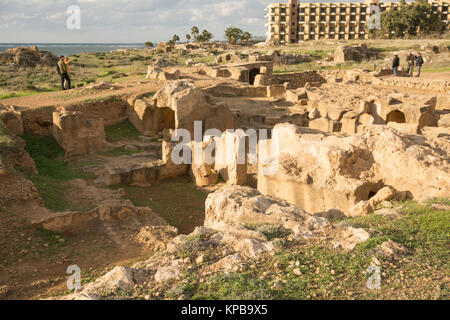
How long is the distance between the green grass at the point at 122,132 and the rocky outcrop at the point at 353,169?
806cm

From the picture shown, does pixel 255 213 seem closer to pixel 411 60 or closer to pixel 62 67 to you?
pixel 62 67

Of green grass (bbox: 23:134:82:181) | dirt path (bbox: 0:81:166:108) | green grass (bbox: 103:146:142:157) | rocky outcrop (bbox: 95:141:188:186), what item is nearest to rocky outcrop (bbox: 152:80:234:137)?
green grass (bbox: 103:146:142:157)

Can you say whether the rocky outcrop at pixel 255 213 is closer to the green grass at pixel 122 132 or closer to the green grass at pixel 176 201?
the green grass at pixel 176 201

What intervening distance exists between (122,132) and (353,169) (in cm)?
1042

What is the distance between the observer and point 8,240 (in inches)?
292

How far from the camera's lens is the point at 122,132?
52.5 feet

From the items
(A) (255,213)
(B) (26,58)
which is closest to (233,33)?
(B) (26,58)

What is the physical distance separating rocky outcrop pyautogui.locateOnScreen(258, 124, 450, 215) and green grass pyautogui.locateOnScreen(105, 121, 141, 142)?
8065 mm

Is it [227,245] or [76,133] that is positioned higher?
[76,133]

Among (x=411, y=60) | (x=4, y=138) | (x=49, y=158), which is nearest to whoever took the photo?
(x=4, y=138)

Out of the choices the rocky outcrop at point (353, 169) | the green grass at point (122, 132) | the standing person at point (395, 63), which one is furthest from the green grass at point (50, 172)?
the standing person at point (395, 63)

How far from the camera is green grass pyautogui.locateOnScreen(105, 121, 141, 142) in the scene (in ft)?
50.6

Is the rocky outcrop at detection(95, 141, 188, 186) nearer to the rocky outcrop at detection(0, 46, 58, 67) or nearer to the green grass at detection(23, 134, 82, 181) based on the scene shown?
the green grass at detection(23, 134, 82, 181)

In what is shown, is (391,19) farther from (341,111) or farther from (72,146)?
(72,146)
